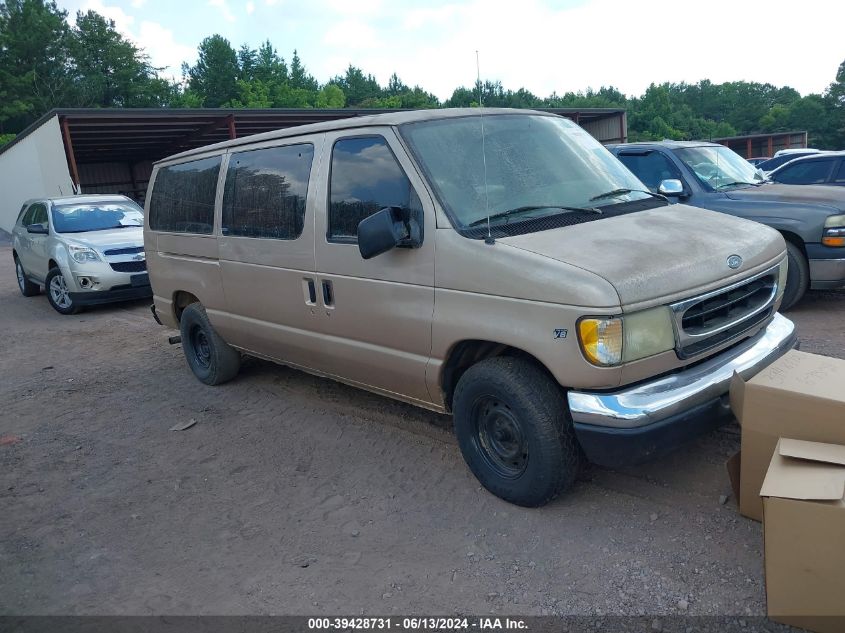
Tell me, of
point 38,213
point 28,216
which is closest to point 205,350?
point 38,213

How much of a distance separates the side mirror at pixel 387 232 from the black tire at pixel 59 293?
27.1 feet

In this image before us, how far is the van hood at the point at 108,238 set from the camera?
10250mm

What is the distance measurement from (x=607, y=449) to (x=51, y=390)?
5.75 metres

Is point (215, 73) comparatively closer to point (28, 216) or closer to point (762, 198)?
point (28, 216)

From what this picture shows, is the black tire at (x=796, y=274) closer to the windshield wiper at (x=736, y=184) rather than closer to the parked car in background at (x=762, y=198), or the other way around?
the parked car in background at (x=762, y=198)

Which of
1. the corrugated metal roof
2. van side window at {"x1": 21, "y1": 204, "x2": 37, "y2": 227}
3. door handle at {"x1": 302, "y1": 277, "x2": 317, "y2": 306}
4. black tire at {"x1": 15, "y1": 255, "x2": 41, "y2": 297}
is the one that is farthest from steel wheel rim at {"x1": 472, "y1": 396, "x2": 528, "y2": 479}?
the corrugated metal roof

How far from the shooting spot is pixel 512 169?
3943mm

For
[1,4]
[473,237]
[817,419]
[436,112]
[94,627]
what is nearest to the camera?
[817,419]

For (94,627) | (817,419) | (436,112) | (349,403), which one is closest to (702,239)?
(817,419)

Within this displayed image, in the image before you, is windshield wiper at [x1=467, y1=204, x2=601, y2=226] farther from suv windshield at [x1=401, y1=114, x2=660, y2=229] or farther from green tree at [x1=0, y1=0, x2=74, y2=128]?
green tree at [x1=0, y1=0, x2=74, y2=128]

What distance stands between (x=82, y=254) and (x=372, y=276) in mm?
7864

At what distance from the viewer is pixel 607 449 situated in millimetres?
3086

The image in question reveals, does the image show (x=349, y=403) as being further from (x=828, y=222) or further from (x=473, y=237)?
(x=828, y=222)

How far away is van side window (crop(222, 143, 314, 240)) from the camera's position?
452 cm
